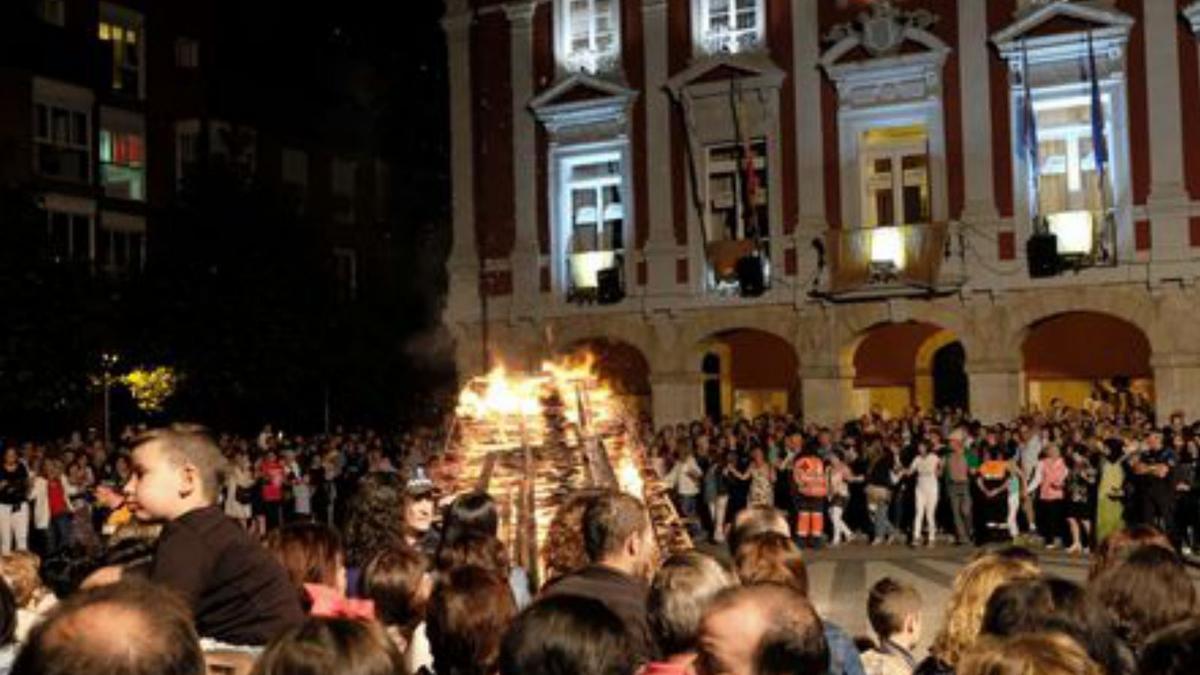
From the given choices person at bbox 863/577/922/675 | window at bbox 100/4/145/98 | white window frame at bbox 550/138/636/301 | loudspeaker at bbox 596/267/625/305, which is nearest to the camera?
person at bbox 863/577/922/675

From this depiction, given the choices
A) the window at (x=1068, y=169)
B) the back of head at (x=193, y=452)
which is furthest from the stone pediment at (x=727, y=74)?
the back of head at (x=193, y=452)

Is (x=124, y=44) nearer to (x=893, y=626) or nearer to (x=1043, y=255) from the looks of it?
(x=1043, y=255)

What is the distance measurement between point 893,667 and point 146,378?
101ft

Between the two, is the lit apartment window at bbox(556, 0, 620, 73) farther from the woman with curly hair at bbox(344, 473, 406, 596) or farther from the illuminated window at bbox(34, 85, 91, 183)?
the woman with curly hair at bbox(344, 473, 406, 596)

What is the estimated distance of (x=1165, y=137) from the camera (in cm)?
2480

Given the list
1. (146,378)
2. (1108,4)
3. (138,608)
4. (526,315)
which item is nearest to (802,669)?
(138,608)

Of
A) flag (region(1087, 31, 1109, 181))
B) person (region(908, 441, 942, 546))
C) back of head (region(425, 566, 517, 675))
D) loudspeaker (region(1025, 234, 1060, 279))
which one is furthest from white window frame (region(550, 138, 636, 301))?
back of head (region(425, 566, 517, 675))

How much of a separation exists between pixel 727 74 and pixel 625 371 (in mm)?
7056

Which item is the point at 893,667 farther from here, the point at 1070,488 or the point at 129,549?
the point at 1070,488

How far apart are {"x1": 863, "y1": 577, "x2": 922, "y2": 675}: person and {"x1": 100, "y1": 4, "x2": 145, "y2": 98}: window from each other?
119 ft

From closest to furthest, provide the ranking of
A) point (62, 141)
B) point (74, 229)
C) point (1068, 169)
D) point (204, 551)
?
point (204, 551)
point (1068, 169)
point (62, 141)
point (74, 229)

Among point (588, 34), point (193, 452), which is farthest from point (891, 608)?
point (588, 34)

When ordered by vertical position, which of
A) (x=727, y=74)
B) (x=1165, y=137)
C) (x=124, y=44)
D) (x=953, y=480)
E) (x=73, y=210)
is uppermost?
(x=124, y=44)

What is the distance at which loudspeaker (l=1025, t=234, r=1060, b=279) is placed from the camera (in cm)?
2520
